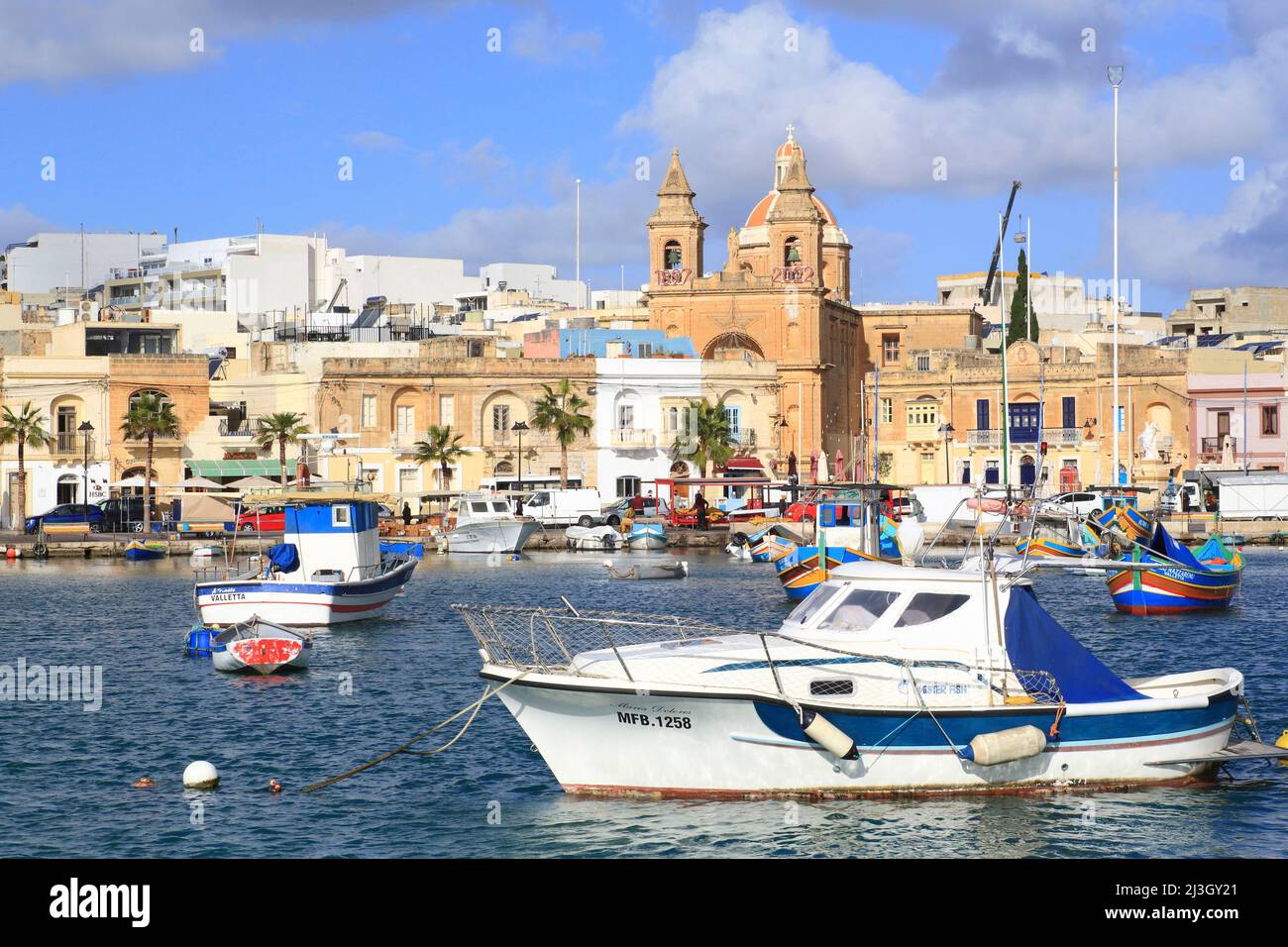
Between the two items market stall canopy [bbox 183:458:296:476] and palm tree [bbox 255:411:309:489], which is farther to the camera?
market stall canopy [bbox 183:458:296:476]

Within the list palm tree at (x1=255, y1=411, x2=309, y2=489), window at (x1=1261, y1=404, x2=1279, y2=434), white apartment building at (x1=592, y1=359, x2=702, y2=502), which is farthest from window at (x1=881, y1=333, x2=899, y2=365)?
palm tree at (x1=255, y1=411, x2=309, y2=489)

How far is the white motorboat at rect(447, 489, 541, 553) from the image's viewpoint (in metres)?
77.9

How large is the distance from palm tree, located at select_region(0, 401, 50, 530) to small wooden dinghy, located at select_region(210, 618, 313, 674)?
Answer: 4811 cm

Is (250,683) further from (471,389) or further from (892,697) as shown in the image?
(471,389)

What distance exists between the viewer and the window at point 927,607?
Answer: 23531mm

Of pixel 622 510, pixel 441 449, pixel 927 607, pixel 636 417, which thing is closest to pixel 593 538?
pixel 622 510

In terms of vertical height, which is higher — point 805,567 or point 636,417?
point 636,417

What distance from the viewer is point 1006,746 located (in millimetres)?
21531

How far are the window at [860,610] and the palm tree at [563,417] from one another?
65566mm

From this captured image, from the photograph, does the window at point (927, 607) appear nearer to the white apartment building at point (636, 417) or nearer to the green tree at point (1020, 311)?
the white apartment building at point (636, 417)

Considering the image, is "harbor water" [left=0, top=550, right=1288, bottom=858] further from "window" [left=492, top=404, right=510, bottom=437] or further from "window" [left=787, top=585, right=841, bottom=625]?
"window" [left=492, top=404, right=510, bottom=437]

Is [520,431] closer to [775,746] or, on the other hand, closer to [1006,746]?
[775,746]

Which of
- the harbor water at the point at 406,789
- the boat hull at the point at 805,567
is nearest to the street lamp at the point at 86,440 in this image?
the harbor water at the point at 406,789

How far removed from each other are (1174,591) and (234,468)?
53.9 metres
